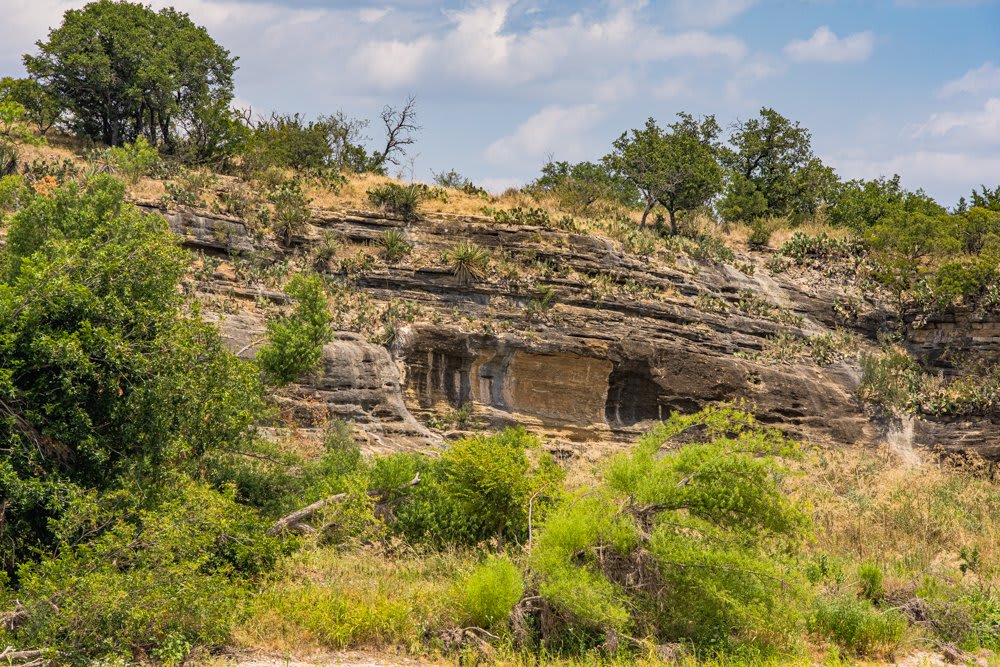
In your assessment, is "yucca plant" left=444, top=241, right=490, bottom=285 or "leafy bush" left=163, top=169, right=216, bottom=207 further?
"yucca plant" left=444, top=241, right=490, bottom=285

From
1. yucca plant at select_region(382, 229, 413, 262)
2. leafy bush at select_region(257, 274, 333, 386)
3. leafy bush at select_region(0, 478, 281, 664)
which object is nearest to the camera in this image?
leafy bush at select_region(0, 478, 281, 664)

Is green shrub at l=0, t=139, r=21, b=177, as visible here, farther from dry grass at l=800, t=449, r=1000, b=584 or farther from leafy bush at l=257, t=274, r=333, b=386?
dry grass at l=800, t=449, r=1000, b=584

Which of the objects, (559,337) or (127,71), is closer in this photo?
(559,337)

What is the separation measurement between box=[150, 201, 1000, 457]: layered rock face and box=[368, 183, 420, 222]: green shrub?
0.50 meters

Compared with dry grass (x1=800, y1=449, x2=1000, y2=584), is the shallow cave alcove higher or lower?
higher

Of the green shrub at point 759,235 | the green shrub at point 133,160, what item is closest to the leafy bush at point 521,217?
the green shrub at point 759,235

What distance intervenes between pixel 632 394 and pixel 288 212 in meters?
11.8

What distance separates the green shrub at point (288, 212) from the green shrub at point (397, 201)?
2273 mm

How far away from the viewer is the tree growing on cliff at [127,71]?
29766 millimetres

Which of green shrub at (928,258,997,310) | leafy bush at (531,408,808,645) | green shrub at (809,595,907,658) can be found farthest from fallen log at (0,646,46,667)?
green shrub at (928,258,997,310)

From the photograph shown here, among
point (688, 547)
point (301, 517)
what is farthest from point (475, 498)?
point (688, 547)

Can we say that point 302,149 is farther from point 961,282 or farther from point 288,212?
point 961,282

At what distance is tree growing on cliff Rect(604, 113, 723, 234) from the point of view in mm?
31969

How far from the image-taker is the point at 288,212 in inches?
1041
